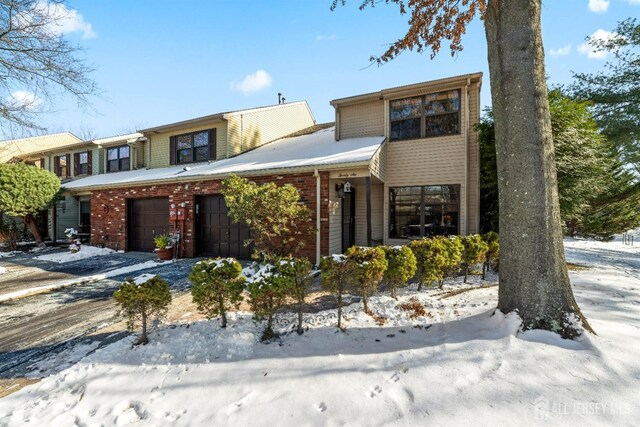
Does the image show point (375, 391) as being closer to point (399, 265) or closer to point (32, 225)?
point (399, 265)

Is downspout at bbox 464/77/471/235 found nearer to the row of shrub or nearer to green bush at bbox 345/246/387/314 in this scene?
the row of shrub

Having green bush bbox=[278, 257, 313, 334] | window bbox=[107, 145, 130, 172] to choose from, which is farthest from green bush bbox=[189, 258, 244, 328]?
window bbox=[107, 145, 130, 172]

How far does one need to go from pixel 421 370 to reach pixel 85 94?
12.2 m

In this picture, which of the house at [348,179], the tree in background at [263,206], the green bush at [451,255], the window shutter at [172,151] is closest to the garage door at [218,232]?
the house at [348,179]

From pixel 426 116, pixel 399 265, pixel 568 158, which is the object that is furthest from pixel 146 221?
pixel 568 158

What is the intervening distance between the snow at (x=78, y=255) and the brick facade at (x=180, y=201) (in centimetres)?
47

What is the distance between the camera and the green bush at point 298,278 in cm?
378

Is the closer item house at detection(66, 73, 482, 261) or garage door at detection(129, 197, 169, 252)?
house at detection(66, 73, 482, 261)

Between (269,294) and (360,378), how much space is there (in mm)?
1491

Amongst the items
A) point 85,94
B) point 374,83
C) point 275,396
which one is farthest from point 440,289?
point 85,94

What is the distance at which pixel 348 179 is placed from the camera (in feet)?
29.0

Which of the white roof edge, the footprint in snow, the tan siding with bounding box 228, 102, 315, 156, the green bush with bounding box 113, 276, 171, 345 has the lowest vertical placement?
the footprint in snow

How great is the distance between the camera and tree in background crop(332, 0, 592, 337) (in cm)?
326

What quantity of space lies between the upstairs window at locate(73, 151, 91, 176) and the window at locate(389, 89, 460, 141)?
1580 cm
